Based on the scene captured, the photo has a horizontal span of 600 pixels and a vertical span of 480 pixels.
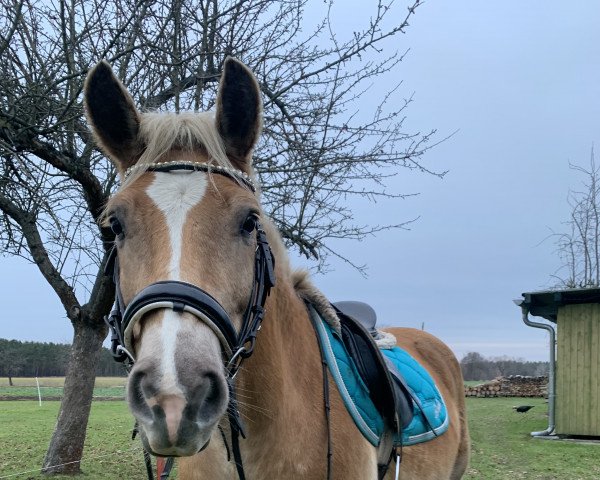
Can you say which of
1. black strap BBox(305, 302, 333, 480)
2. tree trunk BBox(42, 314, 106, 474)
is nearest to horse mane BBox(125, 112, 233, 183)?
black strap BBox(305, 302, 333, 480)

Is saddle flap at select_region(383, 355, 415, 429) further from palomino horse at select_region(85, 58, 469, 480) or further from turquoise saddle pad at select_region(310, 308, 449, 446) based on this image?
palomino horse at select_region(85, 58, 469, 480)

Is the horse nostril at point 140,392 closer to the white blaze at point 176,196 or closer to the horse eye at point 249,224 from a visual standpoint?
the white blaze at point 176,196

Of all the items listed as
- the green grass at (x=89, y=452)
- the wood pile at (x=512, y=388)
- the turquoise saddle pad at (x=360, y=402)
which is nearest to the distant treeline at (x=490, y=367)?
the wood pile at (x=512, y=388)

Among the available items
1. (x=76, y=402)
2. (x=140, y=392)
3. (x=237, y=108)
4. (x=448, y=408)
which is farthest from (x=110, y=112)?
(x=76, y=402)

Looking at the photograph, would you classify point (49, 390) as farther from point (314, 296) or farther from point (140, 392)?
point (140, 392)

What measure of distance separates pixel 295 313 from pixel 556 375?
13.1m

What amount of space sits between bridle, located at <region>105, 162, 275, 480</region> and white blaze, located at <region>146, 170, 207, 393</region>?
0.04 meters

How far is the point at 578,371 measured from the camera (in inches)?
522

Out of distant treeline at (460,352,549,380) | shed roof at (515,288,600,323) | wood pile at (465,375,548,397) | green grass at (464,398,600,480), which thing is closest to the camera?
green grass at (464,398,600,480)

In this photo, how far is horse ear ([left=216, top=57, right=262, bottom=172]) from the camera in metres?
2.17

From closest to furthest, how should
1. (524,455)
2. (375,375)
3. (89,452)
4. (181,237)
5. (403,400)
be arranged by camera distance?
(181,237), (375,375), (403,400), (89,452), (524,455)

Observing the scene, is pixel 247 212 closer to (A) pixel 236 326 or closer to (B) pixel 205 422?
(A) pixel 236 326

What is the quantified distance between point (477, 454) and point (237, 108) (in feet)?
32.9

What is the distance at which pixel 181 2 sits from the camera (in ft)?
19.0
